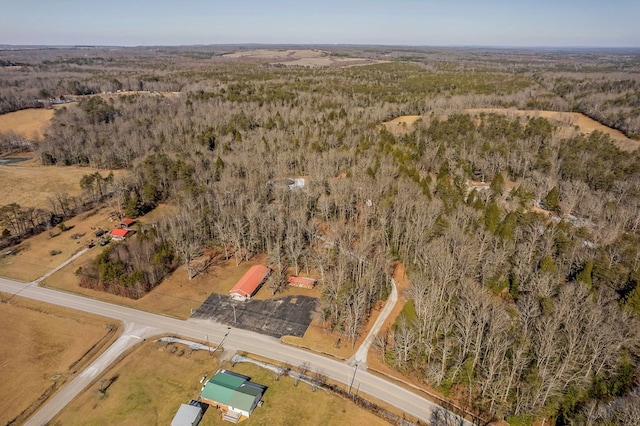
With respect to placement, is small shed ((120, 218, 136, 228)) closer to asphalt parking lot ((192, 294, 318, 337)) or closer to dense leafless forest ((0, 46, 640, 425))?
dense leafless forest ((0, 46, 640, 425))

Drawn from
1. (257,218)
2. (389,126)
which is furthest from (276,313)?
(389,126)

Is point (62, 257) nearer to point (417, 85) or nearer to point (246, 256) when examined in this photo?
point (246, 256)

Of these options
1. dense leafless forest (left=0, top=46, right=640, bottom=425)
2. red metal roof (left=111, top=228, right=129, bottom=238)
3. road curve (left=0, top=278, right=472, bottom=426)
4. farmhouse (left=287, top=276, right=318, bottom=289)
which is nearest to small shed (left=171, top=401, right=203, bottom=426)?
road curve (left=0, top=278, right=472, bottom=426)

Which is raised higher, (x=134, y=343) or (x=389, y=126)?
(x=389, y=126)

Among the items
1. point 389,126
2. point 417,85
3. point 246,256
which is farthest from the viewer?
point 417,85

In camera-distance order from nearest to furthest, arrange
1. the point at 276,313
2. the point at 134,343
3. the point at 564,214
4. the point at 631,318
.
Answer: the point at 631,318 < the point at 134,343 < the point at 276,313 < the point at 564,214

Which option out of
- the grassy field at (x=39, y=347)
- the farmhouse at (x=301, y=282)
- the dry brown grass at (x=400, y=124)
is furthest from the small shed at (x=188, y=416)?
the dry brown grass at (x=400, y=124)

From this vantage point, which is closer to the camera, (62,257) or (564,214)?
(62,257)
